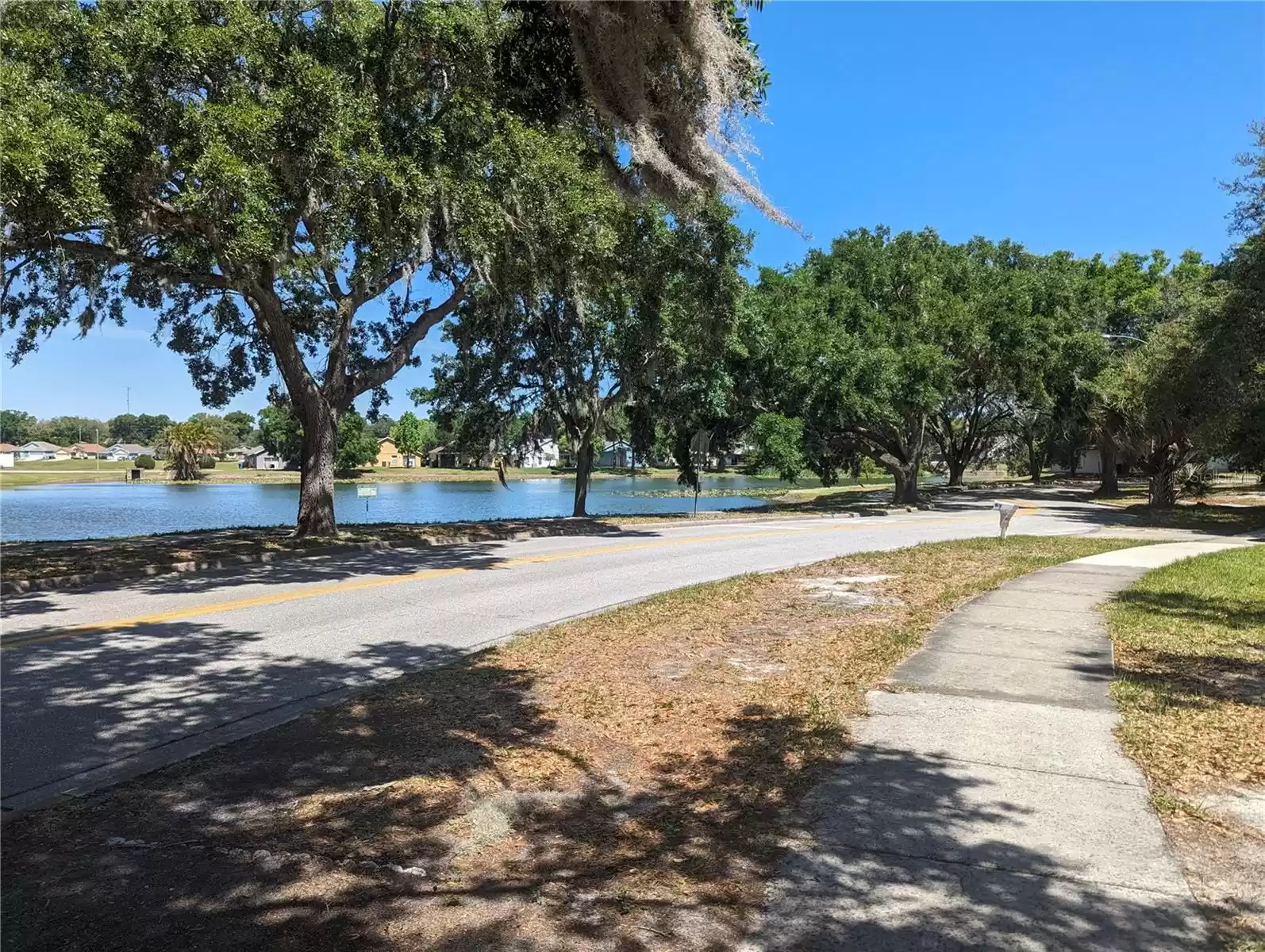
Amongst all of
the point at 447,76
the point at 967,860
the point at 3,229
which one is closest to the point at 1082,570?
the point at 967,860

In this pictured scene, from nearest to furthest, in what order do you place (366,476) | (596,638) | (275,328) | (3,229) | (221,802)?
(221,802) < (596,638) < (3,229) < (275,328) < (366,476)

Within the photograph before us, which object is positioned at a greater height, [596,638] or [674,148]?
[674,148]

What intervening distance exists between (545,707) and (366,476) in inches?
3528

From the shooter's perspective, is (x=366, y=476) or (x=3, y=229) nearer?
(x=3, y=229)

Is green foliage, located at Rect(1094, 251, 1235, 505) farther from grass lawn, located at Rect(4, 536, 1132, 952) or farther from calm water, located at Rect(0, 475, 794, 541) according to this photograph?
grass lawn, located at Rect(4, 536, 1132, 952)

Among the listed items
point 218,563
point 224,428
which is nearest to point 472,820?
point 218,563

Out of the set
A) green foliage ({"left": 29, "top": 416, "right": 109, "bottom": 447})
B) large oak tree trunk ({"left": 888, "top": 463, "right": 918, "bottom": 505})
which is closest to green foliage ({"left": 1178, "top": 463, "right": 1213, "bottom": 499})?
large oak tree trunk ({"left": 888, "top": 463, "right": 918, "bottom": 505})

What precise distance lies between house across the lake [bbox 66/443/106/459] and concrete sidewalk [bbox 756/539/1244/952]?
150 metres

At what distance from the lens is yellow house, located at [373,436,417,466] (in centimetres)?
12700

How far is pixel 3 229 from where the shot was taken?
9.95 metres

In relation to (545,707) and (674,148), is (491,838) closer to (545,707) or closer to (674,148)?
(545,707)

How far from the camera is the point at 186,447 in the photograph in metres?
84.2

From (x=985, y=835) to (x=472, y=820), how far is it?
2251 mm

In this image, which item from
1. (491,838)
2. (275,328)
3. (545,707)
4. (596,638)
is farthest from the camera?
(275,328)
